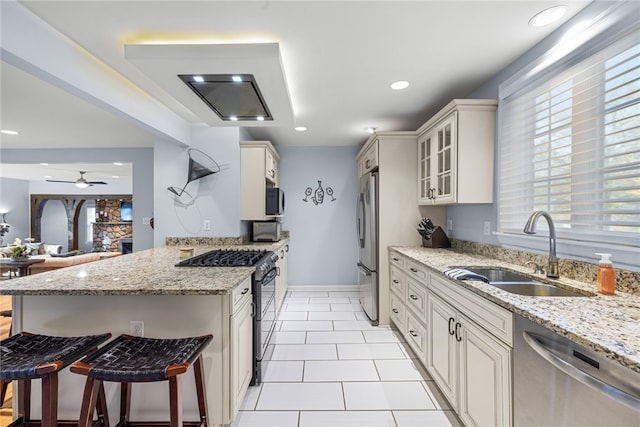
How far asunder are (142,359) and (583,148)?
248 centimetres

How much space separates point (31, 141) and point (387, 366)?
19.0 ft

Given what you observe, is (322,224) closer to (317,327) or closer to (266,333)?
(317,327)

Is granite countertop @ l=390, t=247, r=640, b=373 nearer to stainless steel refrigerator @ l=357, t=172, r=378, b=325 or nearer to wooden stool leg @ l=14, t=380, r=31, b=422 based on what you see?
stainless steel refrigerator @ l=357, t=172, r=378, b=325

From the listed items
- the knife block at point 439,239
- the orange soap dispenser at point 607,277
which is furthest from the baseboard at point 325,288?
the orange soap dispenser at point 607,277

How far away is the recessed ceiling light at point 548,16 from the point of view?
1548 millimetres

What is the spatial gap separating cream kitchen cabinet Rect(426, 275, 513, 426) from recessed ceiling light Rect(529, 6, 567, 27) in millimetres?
1578

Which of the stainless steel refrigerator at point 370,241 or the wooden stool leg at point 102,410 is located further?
the stainless steel refrigerator at point 370,241

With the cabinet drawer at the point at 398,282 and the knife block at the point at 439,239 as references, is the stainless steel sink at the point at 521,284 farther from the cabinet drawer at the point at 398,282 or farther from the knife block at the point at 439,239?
the knife block at the point at 439,239

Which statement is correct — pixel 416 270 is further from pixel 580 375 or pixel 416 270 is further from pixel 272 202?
pixel 272 202

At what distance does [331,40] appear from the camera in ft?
6.01

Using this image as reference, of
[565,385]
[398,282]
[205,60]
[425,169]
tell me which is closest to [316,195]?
[425,169]

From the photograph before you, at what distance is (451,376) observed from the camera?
176 centimetres

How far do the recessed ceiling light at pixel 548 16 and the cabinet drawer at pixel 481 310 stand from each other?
5.14 ft

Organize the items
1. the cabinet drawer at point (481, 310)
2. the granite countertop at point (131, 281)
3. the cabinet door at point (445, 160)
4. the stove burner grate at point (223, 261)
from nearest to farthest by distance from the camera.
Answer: the cabinet drawer at point (481, 310) < the granite countertop at point (131, 281) < the stove burner grate at point (223, 261) < the cabinet door at point (445, 160)
